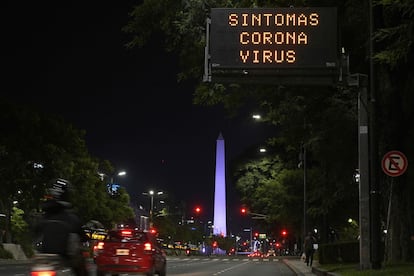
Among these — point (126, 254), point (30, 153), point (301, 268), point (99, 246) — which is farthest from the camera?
point (30, 153)

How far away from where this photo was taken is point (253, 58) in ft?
66.1

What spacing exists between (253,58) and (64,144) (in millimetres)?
31524

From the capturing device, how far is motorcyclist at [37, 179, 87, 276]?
9.53 metres

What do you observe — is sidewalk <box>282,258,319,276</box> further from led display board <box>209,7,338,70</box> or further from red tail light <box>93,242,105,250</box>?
led display board <box>209,7,338,70</box>

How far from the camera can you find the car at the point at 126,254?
73.0ft

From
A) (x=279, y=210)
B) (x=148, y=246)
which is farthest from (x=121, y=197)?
(x=148, y=246)

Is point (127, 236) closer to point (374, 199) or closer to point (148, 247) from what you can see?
point (148, 247)

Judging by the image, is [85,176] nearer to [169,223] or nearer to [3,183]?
[3,183]

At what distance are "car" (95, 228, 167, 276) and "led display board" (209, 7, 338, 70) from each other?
6.29 metres

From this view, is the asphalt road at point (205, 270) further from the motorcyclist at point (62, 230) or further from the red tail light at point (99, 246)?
the motorcyclist at point (62, 230)

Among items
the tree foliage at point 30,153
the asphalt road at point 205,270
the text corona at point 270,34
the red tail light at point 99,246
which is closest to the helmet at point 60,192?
the text corona at point 270,34

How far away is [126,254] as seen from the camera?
22422mm

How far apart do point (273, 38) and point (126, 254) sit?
8237 millimetres

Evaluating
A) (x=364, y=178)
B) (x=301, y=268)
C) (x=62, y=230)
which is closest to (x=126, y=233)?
(x=364, y=178)
